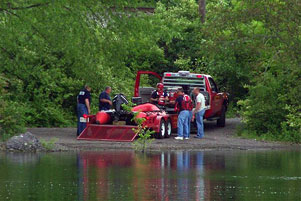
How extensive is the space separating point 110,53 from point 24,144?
543 centimetres

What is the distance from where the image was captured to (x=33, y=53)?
95.5ft

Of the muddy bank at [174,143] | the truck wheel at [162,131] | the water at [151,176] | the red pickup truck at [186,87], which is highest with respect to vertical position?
the red pickup truck at [186,87]

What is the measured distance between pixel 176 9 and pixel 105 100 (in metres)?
17.6

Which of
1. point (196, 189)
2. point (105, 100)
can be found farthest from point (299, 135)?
point (196, 189)

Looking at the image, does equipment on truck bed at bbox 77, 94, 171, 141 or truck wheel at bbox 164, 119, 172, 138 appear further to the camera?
truck wheel at bbox 164, 119, 172, 138

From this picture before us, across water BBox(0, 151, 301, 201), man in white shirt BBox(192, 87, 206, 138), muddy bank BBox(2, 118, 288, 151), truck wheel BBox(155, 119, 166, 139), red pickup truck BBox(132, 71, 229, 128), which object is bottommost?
water BBox(0, 151, 301, 201)

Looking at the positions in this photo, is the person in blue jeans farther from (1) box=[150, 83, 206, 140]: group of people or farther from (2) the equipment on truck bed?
(2) the equipment on truck bed

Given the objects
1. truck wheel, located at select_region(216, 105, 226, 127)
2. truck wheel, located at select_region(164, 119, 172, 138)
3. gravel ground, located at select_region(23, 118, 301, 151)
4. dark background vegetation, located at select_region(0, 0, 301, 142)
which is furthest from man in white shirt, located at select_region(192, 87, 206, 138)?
truck wheel, located at select_region(216, 105, 226, 127)

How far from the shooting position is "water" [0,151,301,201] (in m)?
13.7

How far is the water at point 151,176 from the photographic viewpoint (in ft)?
45.0

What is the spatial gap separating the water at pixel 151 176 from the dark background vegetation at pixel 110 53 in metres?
5.22

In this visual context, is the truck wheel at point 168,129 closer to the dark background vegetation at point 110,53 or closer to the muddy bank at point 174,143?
the muddy bank at point 174,143

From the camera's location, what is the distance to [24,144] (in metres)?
22.2

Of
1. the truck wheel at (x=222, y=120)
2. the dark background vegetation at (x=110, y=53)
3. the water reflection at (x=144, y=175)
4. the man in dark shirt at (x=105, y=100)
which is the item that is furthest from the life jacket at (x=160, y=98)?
the water reflection at (x=144, y=175)
